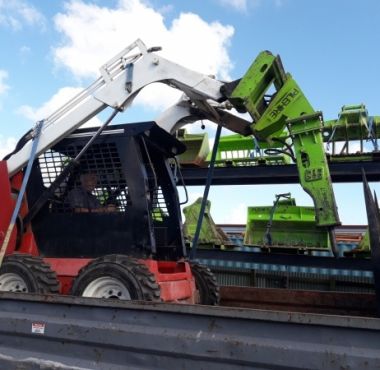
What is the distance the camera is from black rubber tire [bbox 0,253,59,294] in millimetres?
4414

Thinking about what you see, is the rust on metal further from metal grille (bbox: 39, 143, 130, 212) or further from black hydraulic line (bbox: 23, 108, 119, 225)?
black hydraulic line (bbox: 23, 108, 119, 225)

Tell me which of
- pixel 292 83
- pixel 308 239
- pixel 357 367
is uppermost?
pixel 308 239

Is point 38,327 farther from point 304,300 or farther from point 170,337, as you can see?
point 304,300

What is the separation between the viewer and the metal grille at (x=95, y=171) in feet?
16.3

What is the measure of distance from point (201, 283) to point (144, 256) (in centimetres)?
128

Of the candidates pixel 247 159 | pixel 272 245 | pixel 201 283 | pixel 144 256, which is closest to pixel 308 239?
pixel 272 245

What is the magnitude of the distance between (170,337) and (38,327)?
0.99m

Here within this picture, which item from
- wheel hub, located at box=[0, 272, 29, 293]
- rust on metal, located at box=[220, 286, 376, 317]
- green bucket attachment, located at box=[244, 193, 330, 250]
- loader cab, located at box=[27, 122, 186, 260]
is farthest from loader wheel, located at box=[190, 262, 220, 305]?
green bucket attachment, located at box=[244, 193, 330, 250]

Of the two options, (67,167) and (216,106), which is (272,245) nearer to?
(216,106)

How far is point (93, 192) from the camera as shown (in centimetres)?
510

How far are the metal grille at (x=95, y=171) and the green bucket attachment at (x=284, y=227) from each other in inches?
290

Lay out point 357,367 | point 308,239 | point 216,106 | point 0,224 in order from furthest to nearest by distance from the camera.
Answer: point 308,239 → point 216,106 → point 0,224 → point 357,367

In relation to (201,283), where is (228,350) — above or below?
below

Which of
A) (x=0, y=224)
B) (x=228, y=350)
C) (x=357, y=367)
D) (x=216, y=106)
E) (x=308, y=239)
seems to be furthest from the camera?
(x=308, y=239)
